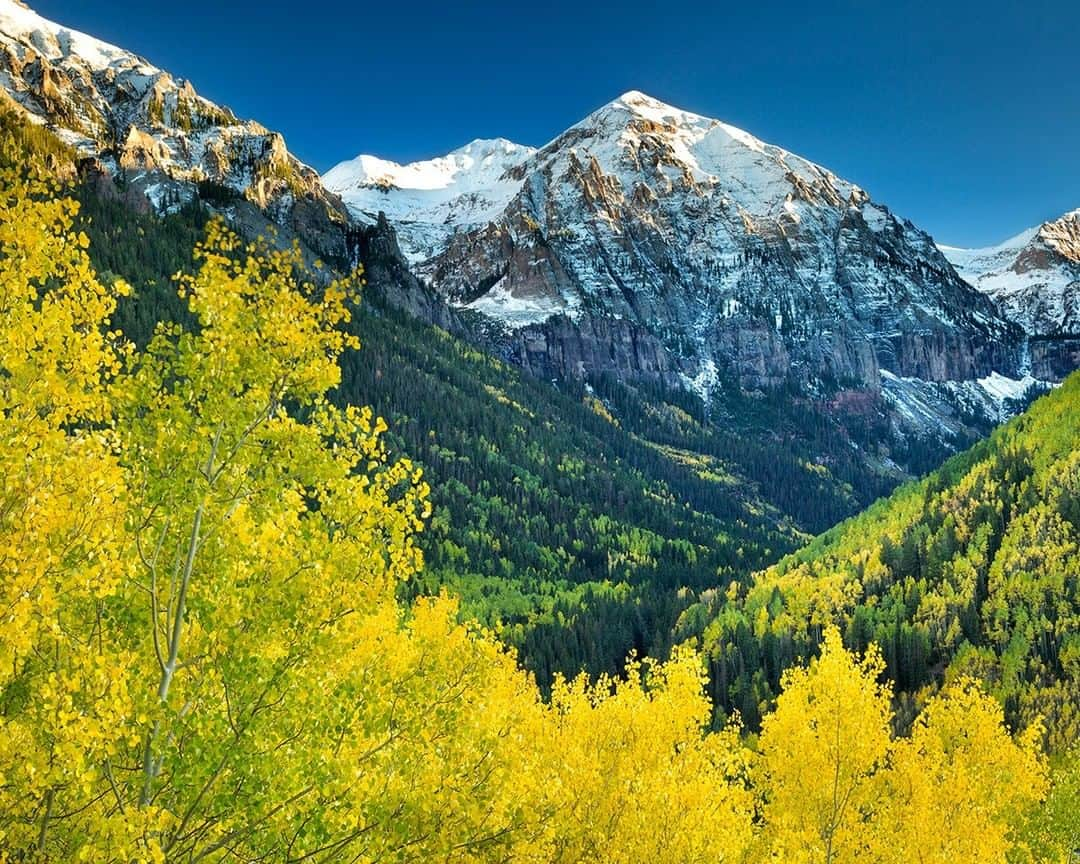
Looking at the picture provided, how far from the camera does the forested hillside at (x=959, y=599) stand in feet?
269

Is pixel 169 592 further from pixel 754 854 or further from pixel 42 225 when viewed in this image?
pixel 754 854

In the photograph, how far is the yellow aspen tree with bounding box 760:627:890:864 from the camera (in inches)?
1053

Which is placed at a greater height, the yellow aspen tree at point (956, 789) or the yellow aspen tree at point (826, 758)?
the yellow aspen tree at point (826, 758)

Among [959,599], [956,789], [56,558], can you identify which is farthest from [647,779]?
[959,599]

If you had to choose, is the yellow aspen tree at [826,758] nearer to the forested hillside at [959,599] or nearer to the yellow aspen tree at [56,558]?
the yellow aspen tree at [56,558]

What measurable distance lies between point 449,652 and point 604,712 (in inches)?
517

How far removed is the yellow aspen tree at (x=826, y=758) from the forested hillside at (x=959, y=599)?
49.5 m

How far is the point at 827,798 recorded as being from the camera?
2738cm

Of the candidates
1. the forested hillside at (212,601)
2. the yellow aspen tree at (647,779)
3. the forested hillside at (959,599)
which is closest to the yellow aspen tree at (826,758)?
the yellow aspen tree at (647,779)

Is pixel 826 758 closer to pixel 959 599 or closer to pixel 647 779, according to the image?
pixel 647 779

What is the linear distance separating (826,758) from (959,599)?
3185 inches

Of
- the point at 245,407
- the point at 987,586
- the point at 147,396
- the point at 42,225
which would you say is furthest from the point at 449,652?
the point at 987,586

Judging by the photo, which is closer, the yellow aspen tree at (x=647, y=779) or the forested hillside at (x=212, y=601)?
the forested hillside at (x=212, y=601)

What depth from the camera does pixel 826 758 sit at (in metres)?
27.2
